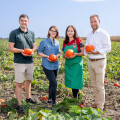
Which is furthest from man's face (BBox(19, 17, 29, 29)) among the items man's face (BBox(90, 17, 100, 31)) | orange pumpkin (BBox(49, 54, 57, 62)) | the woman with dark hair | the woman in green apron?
man's face (BBox(90, 17, 100, 31))

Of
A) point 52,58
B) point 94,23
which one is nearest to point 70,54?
point 52,58

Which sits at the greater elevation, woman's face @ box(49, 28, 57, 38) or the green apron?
woman's face @ box(49, 28, 57, 38)

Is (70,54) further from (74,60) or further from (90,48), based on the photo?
(90,48)

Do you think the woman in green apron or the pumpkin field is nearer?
the pumpkin field

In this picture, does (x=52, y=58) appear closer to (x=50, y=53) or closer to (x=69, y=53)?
(x=50, y=53)

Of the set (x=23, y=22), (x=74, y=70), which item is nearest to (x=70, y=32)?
(x=74, y=70)

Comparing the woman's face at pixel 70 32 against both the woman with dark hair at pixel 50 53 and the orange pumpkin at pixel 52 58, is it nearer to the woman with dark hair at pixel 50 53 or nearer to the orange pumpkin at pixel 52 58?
the woman with dark hair at pixel 50 53

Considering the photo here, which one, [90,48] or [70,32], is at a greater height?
[70,32]

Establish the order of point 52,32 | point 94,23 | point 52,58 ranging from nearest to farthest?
point 94,23, point 52,58, point 52,32

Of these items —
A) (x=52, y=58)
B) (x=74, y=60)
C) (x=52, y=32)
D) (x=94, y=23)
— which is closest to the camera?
(x=94, y=23)

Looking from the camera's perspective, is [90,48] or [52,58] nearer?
[90,48]

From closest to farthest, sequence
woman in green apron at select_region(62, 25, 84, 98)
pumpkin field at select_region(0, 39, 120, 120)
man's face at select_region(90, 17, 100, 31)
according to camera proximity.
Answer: pumpkin field at select_region(0, 39, 120, 120) < man's face at select_region(90, 17, 100, 31) < woman in green apron at select_region(62, 25, 84, 98)

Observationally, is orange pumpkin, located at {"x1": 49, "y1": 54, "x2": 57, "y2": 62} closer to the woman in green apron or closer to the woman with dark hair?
the woman with dark hair

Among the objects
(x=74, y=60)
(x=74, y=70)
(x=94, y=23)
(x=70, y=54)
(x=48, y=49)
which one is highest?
(x=94, y=23)
